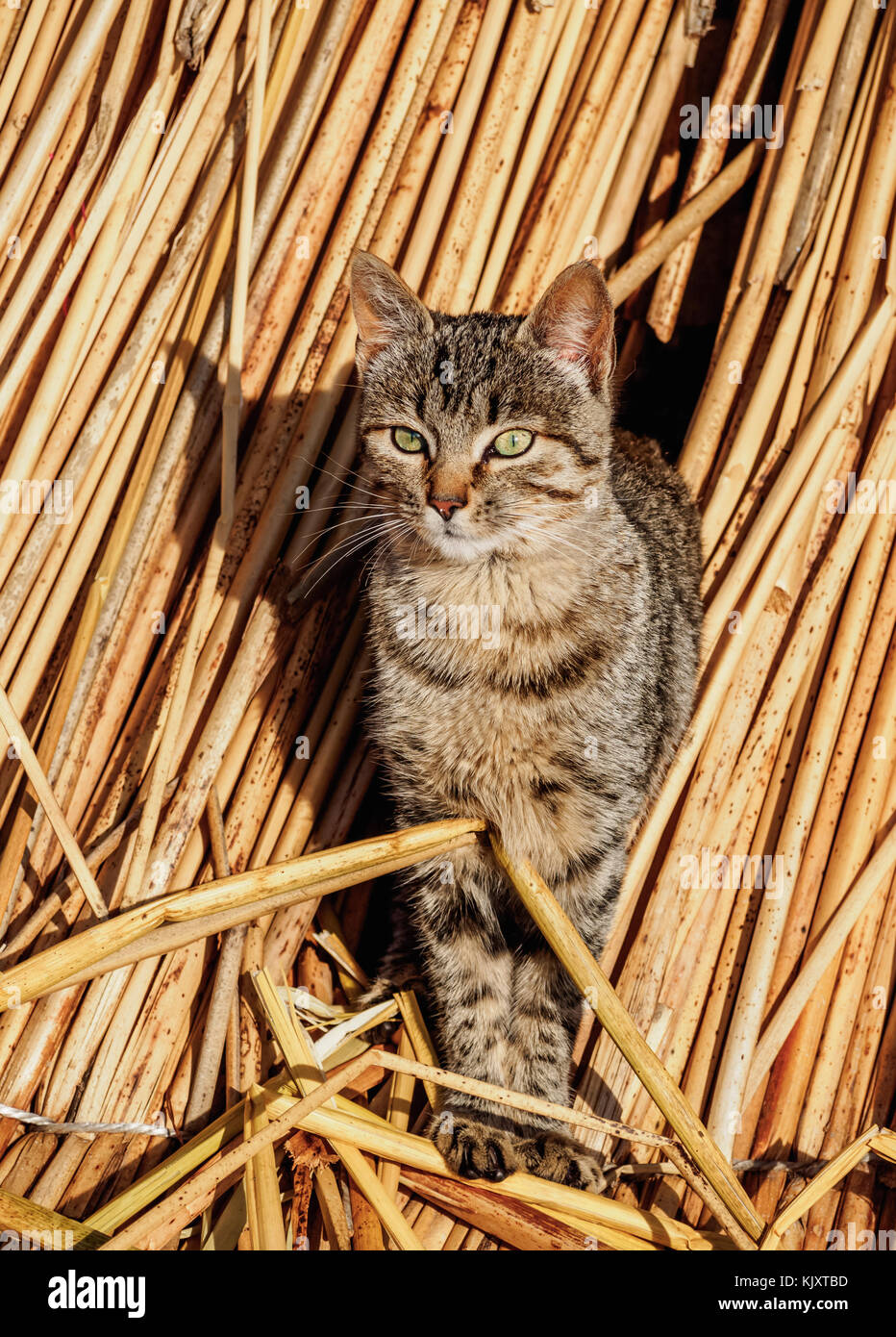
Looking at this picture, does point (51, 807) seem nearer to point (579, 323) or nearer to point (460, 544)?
point (460, 544)

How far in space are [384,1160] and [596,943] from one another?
24.6 inches

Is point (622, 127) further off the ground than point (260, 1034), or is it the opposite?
point (622, 127)

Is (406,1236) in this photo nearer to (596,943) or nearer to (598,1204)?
(598,1204)

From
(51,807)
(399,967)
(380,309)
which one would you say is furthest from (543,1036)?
(380,309)

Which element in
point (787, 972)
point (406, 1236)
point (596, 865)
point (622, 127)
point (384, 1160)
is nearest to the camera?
point (406, 1236)

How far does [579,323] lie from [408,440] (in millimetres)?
419

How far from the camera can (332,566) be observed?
2551mm

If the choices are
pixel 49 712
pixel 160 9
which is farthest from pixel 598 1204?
pixel 160 9

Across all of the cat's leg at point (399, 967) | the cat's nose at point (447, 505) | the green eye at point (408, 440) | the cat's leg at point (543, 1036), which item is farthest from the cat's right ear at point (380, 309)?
the cat's leg at point (543, 1036)

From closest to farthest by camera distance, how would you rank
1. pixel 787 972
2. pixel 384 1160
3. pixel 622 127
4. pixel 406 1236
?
pixel 406 1236 → pixel 384 1160 → pixel 787 972 → pixel 622 127

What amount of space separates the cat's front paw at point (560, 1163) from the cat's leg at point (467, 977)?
0.07m
